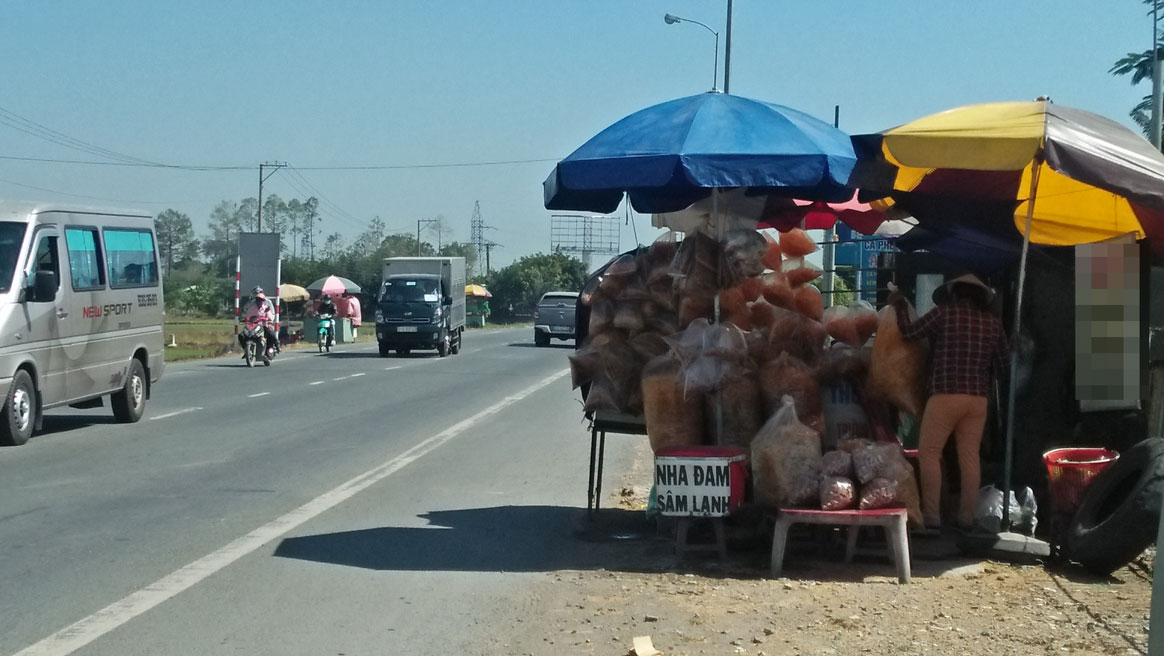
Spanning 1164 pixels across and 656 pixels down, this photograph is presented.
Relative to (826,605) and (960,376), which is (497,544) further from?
(960,376)

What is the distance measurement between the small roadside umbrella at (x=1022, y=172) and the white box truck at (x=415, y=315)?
27.8 meters

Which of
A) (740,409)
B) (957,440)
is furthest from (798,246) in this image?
(957,440)

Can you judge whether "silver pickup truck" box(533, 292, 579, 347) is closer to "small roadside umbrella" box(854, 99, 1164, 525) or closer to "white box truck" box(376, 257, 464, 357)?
"white box truck" box(376, 257, 464, 357)

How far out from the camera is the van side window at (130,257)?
→ 16.1 meters

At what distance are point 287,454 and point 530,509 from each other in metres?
4.19

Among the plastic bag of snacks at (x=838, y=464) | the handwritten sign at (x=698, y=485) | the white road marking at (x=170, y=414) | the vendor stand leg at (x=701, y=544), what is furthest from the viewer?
the white road marking at (x=170, y=414)

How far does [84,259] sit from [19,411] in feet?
7.78

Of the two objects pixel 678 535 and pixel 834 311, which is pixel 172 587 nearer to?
pixel 678 535

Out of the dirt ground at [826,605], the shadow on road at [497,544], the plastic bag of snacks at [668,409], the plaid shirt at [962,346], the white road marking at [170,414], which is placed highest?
the plaid shirt at [962,346]

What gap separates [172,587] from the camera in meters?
7.11

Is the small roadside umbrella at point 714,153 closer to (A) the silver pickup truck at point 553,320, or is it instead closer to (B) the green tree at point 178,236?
(A) the silver pickup truck at point 553,320

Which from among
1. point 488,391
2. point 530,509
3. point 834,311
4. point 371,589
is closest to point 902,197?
point 834,311

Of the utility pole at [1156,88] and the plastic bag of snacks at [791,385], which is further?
the utility pole at [1156,88]

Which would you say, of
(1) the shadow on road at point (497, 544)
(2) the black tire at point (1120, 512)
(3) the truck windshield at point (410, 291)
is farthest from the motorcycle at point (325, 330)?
(2) the black tire at point (1120, 512)
